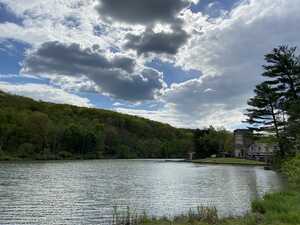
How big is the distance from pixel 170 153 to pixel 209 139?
54.7 metres

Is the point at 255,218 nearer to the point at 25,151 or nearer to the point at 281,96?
the point at 281,96

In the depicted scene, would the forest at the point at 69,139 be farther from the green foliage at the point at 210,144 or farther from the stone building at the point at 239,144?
the stone building at the point at 239,144

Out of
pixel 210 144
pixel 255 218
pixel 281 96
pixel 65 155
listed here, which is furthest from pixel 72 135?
pixel 255 218

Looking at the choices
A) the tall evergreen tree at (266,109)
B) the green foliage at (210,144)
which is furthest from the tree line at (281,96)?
the green foliage at (210,144)

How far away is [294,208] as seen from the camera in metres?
13.4

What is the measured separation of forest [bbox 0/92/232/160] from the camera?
11081cm

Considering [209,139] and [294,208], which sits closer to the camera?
[294,208]

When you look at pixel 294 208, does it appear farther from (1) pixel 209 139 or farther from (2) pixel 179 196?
(1) pixel 209 139

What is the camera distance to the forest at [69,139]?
4363 inches

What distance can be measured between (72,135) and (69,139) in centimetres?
163

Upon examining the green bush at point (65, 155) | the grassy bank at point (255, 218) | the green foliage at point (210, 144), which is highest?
the green foliage at point (210, 144)

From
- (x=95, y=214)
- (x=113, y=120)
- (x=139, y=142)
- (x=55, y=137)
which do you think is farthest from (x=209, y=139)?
(x=95, y=214)

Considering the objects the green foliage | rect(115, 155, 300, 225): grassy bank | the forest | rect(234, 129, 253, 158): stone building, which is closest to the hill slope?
the forest

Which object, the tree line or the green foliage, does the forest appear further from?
the tree line
